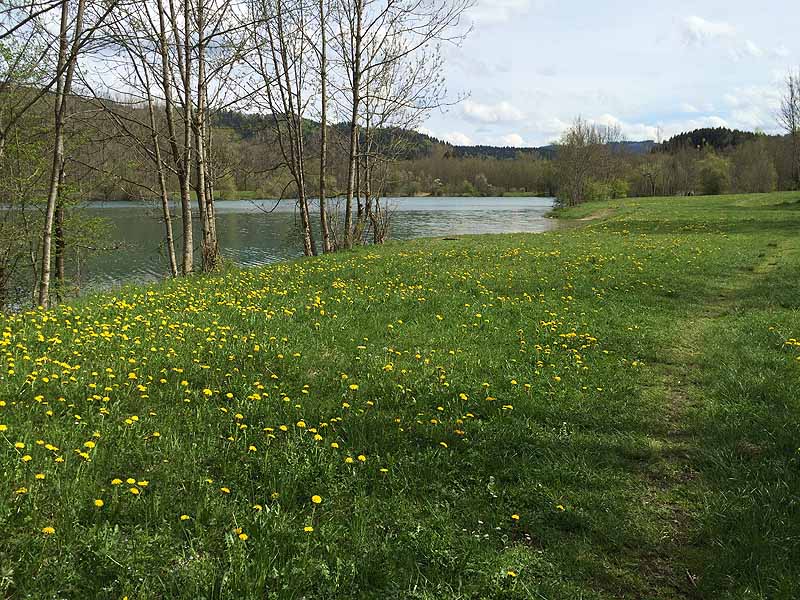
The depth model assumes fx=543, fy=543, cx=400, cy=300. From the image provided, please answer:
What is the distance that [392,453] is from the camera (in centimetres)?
464

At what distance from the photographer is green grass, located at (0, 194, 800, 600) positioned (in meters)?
3.15

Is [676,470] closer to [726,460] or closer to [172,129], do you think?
[726,460]

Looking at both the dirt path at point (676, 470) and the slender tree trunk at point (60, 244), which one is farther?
the slender tree trunk at point (60, 244)

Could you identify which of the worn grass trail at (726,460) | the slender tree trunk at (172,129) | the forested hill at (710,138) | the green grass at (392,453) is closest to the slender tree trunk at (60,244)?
the slender tree trunk at (172,129)

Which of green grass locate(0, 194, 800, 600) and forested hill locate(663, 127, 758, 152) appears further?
forested hill locate(663, 127, 758, 152)

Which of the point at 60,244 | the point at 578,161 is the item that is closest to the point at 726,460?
the point at 60,244

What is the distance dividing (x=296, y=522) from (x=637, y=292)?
394 inches

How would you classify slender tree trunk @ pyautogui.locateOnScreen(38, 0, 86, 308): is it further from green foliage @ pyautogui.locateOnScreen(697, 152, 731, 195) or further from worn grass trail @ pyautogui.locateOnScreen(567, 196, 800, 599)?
green foliage @ pyautogui.locateOnScreen(697, 152, 731, 195)

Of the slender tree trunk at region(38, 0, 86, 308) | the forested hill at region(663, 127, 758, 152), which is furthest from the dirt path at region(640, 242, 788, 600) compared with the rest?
the forested hill at region(663, 127, 758, 152)

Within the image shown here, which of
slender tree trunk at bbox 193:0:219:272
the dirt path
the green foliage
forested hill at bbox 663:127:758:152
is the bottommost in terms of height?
the dirt path

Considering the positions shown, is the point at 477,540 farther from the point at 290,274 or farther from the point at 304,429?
the point at 290,274

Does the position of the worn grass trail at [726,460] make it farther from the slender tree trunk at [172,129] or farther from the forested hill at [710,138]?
the forested hill at [710,138]

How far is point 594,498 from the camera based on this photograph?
4164 millimetres

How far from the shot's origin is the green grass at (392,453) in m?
3.15
